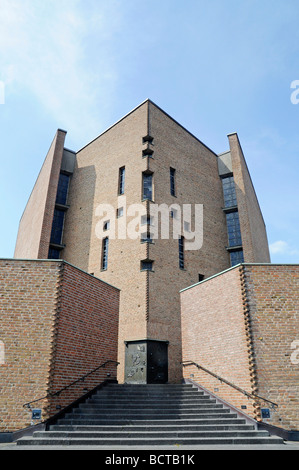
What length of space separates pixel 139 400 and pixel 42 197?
16.2 m

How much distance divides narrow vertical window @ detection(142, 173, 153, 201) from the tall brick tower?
0.19ft

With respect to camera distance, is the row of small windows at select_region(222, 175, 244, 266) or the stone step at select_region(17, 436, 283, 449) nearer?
the stone step at select_region(17, 436, 283, 449)

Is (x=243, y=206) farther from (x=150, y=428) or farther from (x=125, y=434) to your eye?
(x=125, y=434)

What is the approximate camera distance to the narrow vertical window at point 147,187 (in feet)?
62.6

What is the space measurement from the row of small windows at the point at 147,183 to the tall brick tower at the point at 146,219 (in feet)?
0.22

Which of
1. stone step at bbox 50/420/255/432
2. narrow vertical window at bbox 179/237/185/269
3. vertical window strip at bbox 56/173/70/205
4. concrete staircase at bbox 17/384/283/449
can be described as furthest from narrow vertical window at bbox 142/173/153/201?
stone step at bbox 50/420/255/432

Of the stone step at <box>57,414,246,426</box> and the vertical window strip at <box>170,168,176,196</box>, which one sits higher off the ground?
the vertical window strip at <box>170,168,176,196</box>

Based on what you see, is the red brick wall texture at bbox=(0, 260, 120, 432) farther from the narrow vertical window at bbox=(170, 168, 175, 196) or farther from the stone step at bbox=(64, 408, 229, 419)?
the narrow vertical window at bbox=(170, 168, 175, 196)

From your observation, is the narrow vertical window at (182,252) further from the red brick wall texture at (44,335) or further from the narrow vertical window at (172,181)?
the red brick wall texture at (44,335)

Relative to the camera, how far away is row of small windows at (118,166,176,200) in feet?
63.0

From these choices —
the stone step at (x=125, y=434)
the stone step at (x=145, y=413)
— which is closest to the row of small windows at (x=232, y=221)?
the stone step at (x=145, y=413)

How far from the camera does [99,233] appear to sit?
20.6 m
